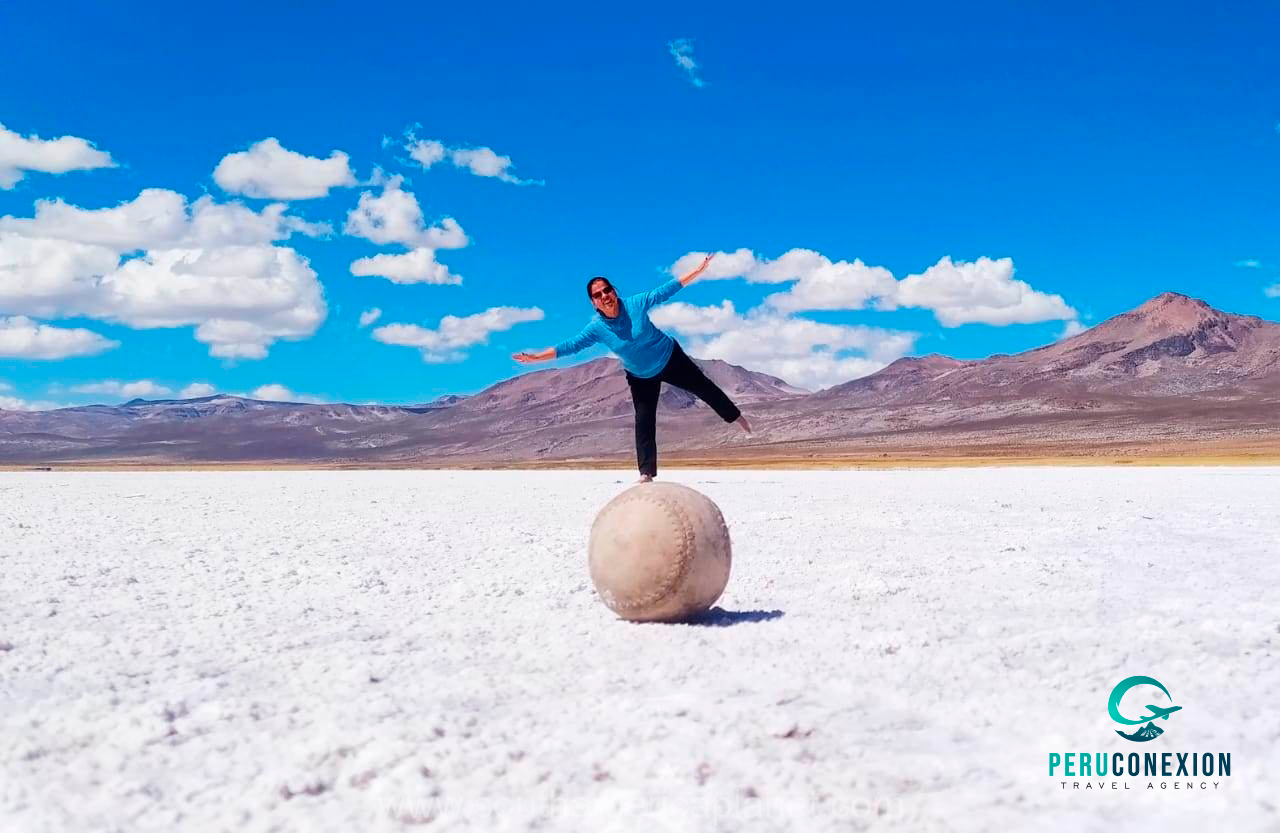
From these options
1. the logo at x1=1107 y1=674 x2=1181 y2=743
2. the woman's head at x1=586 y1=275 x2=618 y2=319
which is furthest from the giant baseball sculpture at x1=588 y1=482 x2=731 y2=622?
the woman's head at x1=586 y1=275 x2=618 y2=319

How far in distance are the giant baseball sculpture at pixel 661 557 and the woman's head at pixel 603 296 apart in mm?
4568

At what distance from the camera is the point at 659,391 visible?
13102 millimetres

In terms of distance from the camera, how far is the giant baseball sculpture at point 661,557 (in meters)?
6.63

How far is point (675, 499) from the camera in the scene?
6.81m

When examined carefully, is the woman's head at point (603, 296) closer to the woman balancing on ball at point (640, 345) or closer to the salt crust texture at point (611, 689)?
the woman balancing on ball at point (640, 345)

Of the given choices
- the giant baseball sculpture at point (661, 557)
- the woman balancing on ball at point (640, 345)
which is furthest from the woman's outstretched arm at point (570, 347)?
the giant baseball sculpture at point (661, 557)

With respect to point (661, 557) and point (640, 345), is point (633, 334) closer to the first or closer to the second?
point (640, 345)

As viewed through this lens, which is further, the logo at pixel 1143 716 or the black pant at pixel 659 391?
the black pant at pixel 659 391

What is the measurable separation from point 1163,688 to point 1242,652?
1164 mm

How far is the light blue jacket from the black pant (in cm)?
31

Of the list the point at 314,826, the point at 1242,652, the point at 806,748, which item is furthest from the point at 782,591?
the point at 314,826

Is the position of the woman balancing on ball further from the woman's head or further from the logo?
the logo

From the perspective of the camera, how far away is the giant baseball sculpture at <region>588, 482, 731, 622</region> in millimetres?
6633

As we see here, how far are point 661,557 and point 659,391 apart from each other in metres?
6.58
